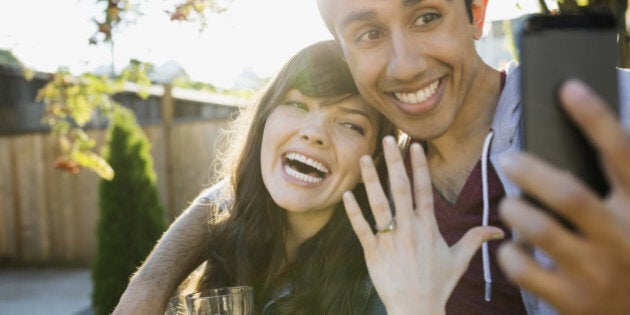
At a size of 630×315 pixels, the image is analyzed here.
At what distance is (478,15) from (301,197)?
836 millimetres

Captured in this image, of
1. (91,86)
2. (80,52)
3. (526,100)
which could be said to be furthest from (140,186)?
(526,100)

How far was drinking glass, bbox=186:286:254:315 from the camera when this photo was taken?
5.05 ft

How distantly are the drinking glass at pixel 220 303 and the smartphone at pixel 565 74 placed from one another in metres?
1.03

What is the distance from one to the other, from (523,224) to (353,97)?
1521 mm

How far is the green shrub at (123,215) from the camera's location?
635 cm

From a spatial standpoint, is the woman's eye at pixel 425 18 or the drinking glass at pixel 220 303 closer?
the drinking glass at pixel 220 303

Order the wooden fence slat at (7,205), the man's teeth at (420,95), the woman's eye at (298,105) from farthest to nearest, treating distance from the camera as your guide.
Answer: the wooden fence slat at (7,205) < the woman's eye at (298,105) < the man's teeth at (420,95)

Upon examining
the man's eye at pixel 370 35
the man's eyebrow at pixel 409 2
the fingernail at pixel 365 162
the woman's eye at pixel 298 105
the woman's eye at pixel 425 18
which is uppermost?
the man's eyebrow at pixel 409 2

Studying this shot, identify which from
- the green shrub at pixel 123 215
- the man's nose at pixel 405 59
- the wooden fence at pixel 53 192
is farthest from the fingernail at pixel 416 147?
the wooden fence at pixel 53 192

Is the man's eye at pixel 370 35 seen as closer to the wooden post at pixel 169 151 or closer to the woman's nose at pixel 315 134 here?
the woman's nose at pixel 315 134

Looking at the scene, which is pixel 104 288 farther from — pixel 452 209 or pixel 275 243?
pixel 452 209

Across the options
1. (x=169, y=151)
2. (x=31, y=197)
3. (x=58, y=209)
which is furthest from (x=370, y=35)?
(x=31, y=197)

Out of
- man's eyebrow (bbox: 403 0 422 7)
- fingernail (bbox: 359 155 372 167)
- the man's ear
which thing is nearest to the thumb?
fingernail (bbox: 359 155 372 167)

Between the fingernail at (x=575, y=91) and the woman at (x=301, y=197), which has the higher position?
the fingernail at (x=575, y=91)
